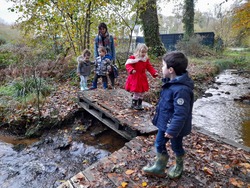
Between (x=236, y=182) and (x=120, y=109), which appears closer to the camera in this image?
(x=236, y=182)

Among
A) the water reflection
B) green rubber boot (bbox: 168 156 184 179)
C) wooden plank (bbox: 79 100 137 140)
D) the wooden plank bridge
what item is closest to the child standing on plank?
wooden plank (bbox: 79 100 137 140)

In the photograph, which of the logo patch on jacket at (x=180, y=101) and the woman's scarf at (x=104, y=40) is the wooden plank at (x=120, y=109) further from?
the logo patch on jacket at (x=180, y=101)

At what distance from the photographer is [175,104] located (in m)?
2.27

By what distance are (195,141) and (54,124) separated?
3.72m

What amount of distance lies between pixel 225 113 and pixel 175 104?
225 inches

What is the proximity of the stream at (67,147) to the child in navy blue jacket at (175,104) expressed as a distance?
2212 millimetres

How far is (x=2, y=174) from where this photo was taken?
13.0 feet

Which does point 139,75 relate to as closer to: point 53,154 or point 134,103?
point 134,103

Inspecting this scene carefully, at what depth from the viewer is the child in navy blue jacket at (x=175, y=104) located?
7.36ft

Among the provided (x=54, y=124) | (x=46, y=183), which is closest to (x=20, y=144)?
(x=54, y=124)

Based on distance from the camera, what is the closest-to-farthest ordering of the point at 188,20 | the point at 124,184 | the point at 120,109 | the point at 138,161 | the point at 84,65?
the point at 124,184, the point at 138,161, the point at 120,109, the point at 84,65, the point at 188,20

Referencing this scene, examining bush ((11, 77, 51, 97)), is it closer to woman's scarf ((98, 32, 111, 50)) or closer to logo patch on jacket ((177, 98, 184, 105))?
woman's scarf ((98, 32, 111, 50))

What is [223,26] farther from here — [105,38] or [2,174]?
[2,174]

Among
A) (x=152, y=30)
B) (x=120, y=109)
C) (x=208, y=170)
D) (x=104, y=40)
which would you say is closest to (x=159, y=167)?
(x=208, y=170)
